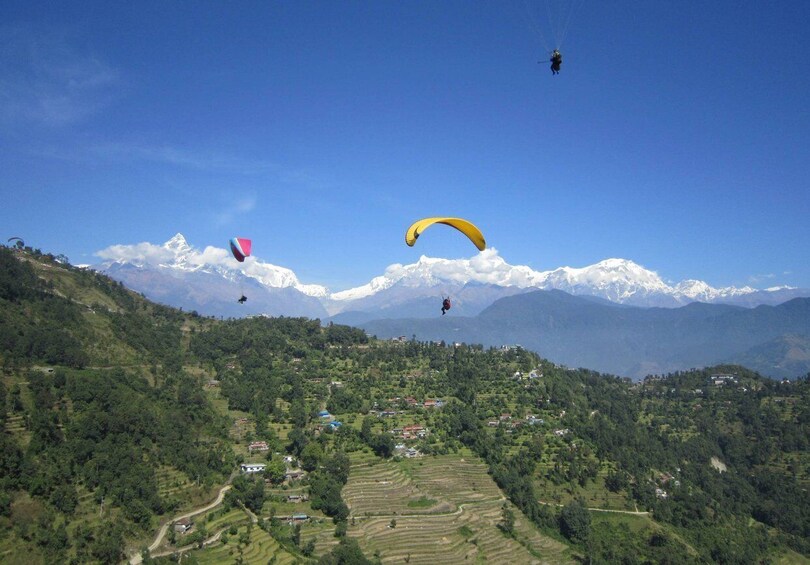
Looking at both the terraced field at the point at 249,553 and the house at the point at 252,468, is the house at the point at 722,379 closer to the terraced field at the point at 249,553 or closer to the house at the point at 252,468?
the house at the point at 252,468

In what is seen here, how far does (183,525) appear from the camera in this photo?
35094 mm

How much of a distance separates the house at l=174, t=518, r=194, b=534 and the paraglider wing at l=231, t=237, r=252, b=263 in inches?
683

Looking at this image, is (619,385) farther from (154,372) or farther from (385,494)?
(154,372)

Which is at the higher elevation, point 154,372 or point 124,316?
point 124,316

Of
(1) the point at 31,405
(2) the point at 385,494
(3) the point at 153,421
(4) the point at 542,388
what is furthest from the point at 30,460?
(4) the point at 542,388

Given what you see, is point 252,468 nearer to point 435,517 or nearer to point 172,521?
point 172,521

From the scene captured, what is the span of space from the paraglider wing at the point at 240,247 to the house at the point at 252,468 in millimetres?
20309

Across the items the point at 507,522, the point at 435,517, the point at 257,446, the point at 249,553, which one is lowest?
the point at 507,522

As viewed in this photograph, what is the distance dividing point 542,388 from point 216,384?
41973mm

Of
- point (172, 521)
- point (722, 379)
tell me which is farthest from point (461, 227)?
point (722, 379)

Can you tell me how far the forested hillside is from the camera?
1369 inches

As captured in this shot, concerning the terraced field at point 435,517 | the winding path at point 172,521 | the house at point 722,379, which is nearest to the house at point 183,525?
the winding path at point 172,521

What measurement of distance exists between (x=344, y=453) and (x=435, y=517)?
12.5 metres

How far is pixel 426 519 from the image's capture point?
41.2 metres
